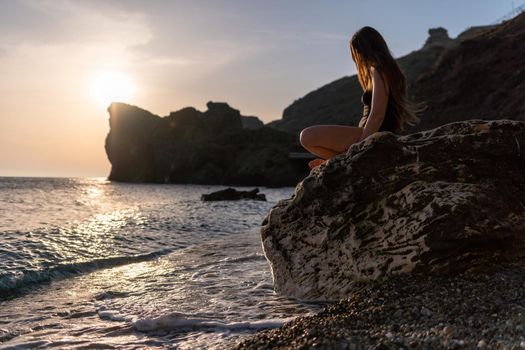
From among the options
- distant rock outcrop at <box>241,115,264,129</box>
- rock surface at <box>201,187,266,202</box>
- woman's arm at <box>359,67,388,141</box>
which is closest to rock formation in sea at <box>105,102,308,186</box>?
rock surface at <box>201,187,266,202</box>

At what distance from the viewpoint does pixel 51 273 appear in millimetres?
7145

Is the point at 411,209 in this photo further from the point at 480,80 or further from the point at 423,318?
the point at 480,80

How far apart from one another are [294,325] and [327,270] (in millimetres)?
1332

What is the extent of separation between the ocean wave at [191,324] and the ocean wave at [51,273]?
104 inches

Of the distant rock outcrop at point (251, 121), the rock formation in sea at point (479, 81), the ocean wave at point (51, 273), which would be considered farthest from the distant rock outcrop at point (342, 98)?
the ocean wave at point (51, 273)

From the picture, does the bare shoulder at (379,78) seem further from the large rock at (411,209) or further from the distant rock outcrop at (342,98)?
the distant rock outcrop at (342,98)

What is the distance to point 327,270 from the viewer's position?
4.75m

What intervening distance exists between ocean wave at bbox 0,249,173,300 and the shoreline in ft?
13.7

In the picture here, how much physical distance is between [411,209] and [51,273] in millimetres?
5389

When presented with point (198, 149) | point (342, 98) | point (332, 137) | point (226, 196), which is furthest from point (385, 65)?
point (342, 98)

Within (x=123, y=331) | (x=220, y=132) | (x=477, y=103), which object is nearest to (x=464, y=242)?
(x=123, y=331)

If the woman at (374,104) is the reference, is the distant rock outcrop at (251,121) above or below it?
above

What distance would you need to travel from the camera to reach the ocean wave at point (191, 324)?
160 inches

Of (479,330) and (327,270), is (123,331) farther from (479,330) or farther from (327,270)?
(479,330)
